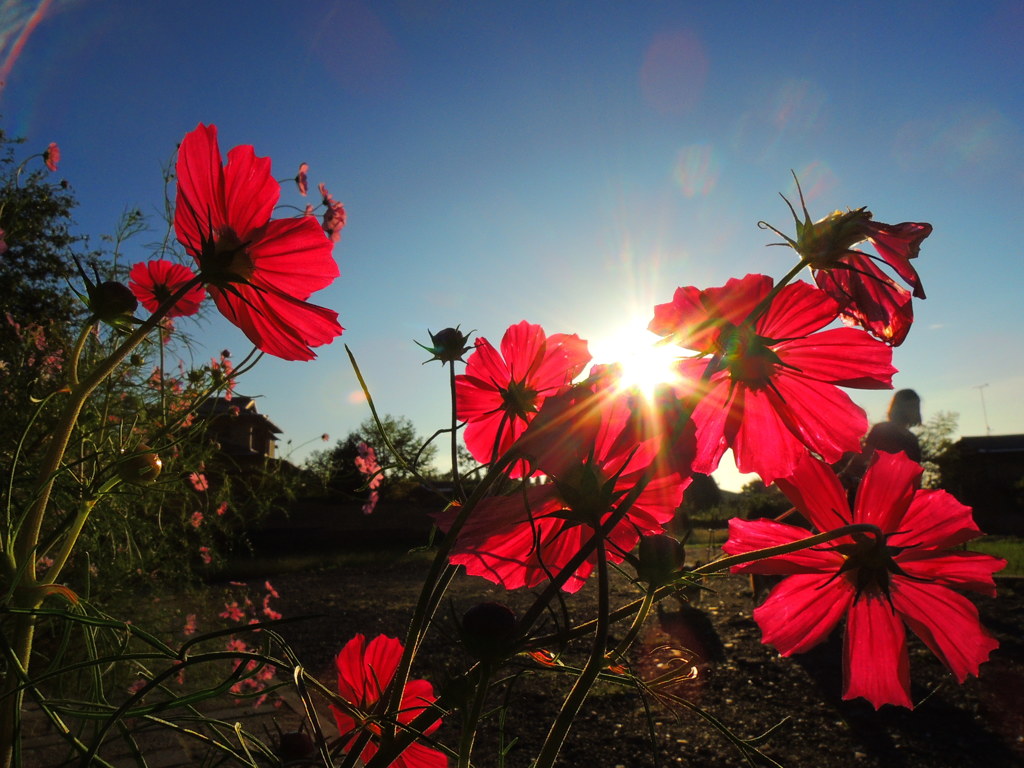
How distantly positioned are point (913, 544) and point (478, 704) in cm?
22

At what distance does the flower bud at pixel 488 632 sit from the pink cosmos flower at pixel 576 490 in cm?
2

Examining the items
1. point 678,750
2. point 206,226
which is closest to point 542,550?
point 206,226

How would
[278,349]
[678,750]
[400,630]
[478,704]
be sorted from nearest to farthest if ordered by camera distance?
[478,704]
[278,349]
[678,750]
[400,630]

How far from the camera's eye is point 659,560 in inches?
9.9

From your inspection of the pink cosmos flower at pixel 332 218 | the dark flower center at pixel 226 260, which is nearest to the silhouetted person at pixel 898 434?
the dark flower center at pixel 226 260

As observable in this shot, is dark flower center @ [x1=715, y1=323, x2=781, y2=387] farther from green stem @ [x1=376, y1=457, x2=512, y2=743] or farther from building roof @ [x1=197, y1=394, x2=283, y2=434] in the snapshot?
building roof @ [x1=197, y1=394, x2=283, y2=434]

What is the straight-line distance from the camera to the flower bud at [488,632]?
24cm

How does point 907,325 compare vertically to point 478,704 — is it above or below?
above

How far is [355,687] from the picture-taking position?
1.19 feet

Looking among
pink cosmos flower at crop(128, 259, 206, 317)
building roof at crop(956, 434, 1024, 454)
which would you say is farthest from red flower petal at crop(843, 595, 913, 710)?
building roof at crop(956, 434, 1024, 454)

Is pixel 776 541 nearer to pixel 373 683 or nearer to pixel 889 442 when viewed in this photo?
pixel 373 683

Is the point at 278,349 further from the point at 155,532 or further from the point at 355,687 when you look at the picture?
the point at 155,532

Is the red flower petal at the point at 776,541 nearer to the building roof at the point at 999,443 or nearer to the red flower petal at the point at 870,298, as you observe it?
the red flower petal at the point at 870,298

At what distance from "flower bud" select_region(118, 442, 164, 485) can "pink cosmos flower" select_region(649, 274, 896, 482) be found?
0.31 meters
